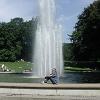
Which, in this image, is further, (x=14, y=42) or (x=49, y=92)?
(x=14, y=42)

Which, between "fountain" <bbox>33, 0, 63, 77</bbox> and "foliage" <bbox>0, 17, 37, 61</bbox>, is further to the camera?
"foliage" <bbox>0, 17, 37, 61</bbox>

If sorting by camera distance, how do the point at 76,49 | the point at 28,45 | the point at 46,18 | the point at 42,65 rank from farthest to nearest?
the point at 28,45 < the point at 76,49 < the point at 46,18 < the point at 42,65

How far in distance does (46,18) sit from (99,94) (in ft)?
64.5

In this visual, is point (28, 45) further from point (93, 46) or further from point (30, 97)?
point (30, 97)

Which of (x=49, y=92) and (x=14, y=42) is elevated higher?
(x=14, y=42)

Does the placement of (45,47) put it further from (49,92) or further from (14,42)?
(14,42)

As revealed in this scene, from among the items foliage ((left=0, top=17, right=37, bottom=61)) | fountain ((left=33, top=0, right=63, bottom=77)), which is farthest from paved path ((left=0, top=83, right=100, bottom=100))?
foliage ((left=0, top=17, right=37, bottom=61))

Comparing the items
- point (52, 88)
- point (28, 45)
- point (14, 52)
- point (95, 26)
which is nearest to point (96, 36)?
point (95, 26)

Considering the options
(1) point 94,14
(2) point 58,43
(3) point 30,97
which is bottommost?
(3) point 30,97

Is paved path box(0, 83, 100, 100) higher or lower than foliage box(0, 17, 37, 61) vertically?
lower

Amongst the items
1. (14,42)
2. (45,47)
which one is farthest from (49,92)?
(14,42)

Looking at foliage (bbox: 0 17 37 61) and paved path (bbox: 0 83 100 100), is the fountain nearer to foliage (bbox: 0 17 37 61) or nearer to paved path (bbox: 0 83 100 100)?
paved path (bbox: 0 83 100 100)

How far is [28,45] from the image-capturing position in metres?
130

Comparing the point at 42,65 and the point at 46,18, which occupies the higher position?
the point at 46,18
